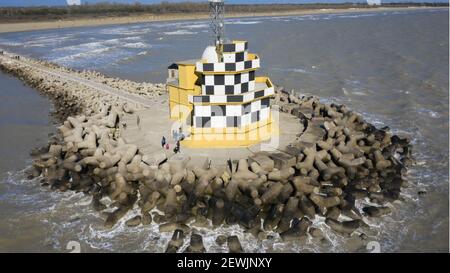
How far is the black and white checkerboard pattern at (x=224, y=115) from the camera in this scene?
14.0m

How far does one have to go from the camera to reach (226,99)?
13.8 m


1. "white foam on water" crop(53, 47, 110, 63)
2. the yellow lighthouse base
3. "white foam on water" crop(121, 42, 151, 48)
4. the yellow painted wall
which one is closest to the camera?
the yellow lighthouse base

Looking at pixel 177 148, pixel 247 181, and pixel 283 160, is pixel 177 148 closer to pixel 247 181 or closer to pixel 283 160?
pixel 247 181

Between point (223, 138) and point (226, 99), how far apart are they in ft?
4.40

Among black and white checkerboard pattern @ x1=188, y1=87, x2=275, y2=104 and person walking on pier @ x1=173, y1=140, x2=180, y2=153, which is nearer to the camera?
person walking on pier @ x1=173, y1=140, x2=180, y2=153

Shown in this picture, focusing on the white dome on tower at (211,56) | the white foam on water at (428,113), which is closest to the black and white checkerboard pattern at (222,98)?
the white dome on tower at (211,56)

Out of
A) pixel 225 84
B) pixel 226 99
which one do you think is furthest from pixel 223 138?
pixel 225 84

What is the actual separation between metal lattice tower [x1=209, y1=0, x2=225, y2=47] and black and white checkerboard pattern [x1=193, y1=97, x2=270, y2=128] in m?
2.17

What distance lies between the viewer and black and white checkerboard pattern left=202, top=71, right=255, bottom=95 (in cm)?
1382

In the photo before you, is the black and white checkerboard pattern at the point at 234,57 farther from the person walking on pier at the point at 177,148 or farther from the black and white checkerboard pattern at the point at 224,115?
the person walking on pier at the point at 177,148

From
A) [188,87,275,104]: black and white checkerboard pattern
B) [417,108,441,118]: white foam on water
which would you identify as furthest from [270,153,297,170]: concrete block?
[417,108,441,118]: white foam on water

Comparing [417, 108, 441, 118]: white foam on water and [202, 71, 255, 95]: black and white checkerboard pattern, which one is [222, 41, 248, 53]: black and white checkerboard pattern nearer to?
[202, 71, 255, 95]: black and white checkerboard pattern

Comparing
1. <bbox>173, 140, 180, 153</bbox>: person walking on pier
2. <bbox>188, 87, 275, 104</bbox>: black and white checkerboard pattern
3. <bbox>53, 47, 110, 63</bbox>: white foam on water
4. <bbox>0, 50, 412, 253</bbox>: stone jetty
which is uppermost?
<bbox>188, 87, 275, 104</bbox>: black and white checkerboard pattern

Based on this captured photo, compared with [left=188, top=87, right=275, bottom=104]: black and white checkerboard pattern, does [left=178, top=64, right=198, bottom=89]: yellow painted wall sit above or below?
above
